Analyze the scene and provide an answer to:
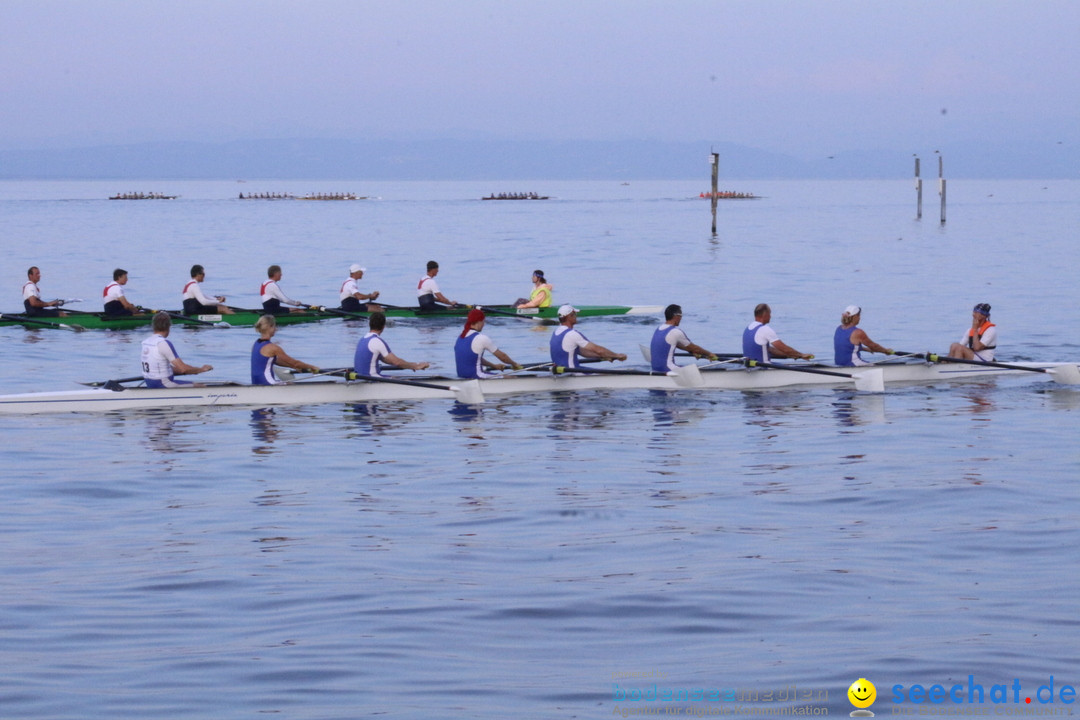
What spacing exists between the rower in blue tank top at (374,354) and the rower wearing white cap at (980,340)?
32.4ft

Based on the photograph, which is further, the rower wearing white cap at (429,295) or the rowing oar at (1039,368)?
the rower wearing white cap at (429,295)

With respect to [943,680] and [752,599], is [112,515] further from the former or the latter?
[943,680]

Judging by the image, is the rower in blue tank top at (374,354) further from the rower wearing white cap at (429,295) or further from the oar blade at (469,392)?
the rower wearing white cap at (429,295)

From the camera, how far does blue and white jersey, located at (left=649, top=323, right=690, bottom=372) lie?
21.5 meters

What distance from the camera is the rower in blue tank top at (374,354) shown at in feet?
65.5

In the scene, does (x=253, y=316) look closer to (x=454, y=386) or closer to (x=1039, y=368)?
(x=454, y=386)

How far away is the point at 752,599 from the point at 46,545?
6760 mm

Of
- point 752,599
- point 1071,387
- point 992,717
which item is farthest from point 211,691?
point 1071,387

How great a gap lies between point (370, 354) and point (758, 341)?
650 cm

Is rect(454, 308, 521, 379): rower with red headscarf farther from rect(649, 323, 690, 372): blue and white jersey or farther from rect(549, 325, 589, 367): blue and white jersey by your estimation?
rect(649, 323, 690, 372): blue and white jersey

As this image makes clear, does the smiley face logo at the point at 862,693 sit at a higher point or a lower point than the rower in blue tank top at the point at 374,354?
lower

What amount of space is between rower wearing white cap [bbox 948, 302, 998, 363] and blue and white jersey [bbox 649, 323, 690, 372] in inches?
205

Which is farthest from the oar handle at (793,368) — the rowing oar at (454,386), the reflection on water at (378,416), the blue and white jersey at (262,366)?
the blue and white jersey at (262,366)

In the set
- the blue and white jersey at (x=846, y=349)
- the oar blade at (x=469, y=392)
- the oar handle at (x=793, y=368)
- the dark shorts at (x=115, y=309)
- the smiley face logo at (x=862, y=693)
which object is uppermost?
the dark shorts at (x=115, y=309)
